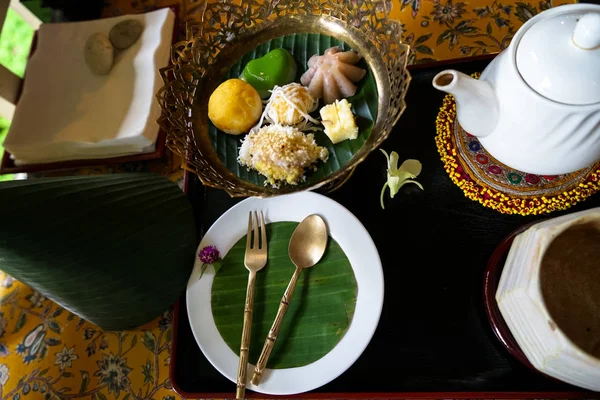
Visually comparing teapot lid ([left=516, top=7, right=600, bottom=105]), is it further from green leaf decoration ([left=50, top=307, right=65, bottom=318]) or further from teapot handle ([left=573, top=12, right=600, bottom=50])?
green leaf decoration ([left=50, top=307, right=65, bottom=318])

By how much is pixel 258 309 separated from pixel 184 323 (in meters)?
0.15

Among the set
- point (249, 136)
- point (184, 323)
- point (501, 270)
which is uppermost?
point (249, 136)

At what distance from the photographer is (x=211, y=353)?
2.34ft

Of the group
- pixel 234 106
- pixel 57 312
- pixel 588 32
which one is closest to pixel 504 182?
pixel 588 32

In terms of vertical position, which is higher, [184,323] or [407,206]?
[407,206]

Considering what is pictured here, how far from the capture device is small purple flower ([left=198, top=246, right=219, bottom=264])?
30.5 inches

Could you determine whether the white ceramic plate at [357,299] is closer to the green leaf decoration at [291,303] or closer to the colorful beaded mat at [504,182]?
the green leaf decoration at [291,303]

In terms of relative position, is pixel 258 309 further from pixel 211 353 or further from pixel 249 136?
pixel 249 136

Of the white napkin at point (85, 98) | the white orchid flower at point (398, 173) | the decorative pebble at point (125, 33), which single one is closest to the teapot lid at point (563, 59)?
the white orchid flower at point (398, 173)

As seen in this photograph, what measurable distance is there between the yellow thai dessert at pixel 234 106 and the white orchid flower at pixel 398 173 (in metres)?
0.28

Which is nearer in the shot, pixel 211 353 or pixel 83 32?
pixel 211 353

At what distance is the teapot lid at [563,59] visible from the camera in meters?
0.48

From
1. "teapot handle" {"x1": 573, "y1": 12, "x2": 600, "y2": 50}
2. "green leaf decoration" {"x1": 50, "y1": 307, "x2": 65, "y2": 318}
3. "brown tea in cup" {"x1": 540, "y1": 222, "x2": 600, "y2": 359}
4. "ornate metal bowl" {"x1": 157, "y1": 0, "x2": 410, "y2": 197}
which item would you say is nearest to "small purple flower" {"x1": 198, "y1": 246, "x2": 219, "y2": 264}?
"ornate metal bowl" {"x1": 157, "y1": 0, "x2": 410, "y2": 197}

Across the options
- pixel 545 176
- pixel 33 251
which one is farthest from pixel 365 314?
pixel 33 251
